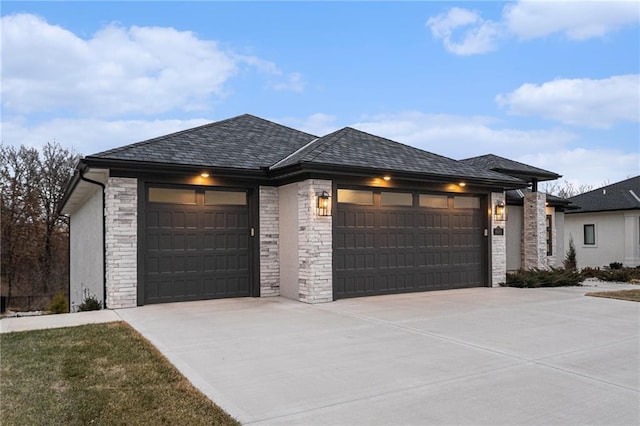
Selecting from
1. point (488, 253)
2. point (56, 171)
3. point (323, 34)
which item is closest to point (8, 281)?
point (56, 171)

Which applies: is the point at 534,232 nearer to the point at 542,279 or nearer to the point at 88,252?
the point at 542,279

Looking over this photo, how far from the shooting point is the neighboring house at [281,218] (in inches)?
347

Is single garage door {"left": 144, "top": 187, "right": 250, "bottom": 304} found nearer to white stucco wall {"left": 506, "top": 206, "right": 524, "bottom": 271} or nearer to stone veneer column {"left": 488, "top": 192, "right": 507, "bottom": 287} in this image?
stone veneer column {"left": 488, "top": 192, "right": 507, "bottom": 287}

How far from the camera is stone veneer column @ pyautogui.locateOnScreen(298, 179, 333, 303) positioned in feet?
30.2

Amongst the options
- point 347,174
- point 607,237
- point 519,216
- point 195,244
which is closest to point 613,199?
point 607,237

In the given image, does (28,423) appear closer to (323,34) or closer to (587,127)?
(323,34)

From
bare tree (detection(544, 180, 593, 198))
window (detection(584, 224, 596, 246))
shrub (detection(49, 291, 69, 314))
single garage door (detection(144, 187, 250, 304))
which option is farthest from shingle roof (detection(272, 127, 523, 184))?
bare tree (detection(544, 180, 593, 198))

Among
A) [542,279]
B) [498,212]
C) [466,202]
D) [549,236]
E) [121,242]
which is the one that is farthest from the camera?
[549,236]

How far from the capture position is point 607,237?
2028 cm

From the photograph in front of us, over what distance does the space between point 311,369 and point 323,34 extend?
10988 mm

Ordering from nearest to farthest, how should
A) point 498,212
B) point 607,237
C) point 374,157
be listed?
point 374,157, point 498,212, point 607,237

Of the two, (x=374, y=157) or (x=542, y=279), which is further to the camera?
(x=542, y=279)

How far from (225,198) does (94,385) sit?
5.91 metres

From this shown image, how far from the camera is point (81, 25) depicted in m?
11.8
